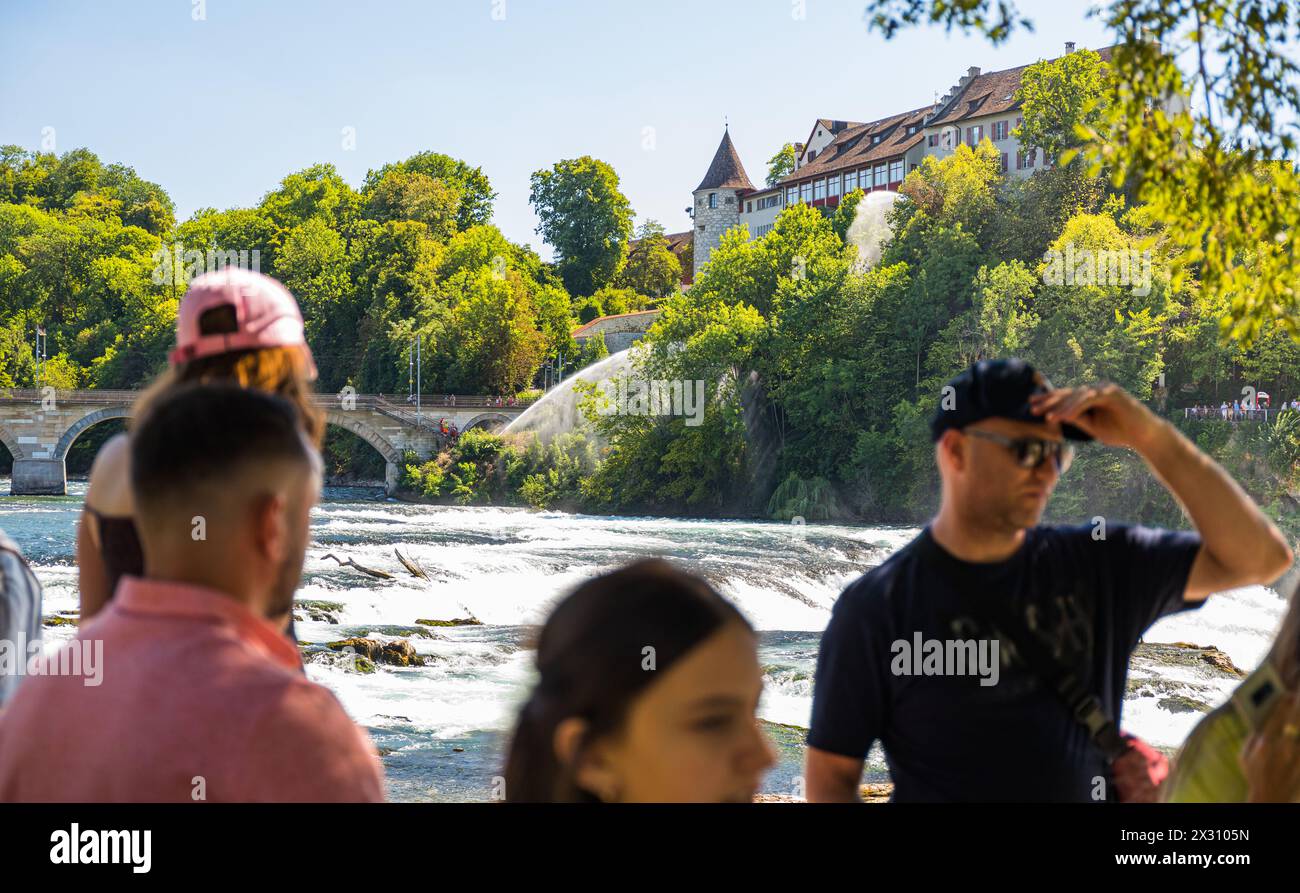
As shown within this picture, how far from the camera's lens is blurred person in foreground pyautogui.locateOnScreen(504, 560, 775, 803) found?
4.86ft

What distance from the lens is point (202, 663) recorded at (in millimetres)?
1597

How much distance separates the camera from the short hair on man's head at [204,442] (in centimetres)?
170

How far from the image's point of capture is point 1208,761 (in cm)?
204

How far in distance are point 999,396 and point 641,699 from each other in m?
1.30

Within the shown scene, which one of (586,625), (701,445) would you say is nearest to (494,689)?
(586,625)

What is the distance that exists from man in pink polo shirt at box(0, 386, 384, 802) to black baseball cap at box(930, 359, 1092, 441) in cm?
130

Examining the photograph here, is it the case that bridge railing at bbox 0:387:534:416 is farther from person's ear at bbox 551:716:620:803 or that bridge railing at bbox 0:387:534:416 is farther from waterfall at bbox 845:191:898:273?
person's ear at bbox 551:716:620:803

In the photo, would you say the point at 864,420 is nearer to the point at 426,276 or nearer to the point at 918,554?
the point at 426,276

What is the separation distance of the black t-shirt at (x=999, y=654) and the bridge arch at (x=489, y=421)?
54.7 meters

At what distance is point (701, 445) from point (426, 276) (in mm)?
26472

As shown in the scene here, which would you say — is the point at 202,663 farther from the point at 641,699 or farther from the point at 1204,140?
the point at 1204,140

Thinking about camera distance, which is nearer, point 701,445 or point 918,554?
point 918,554
